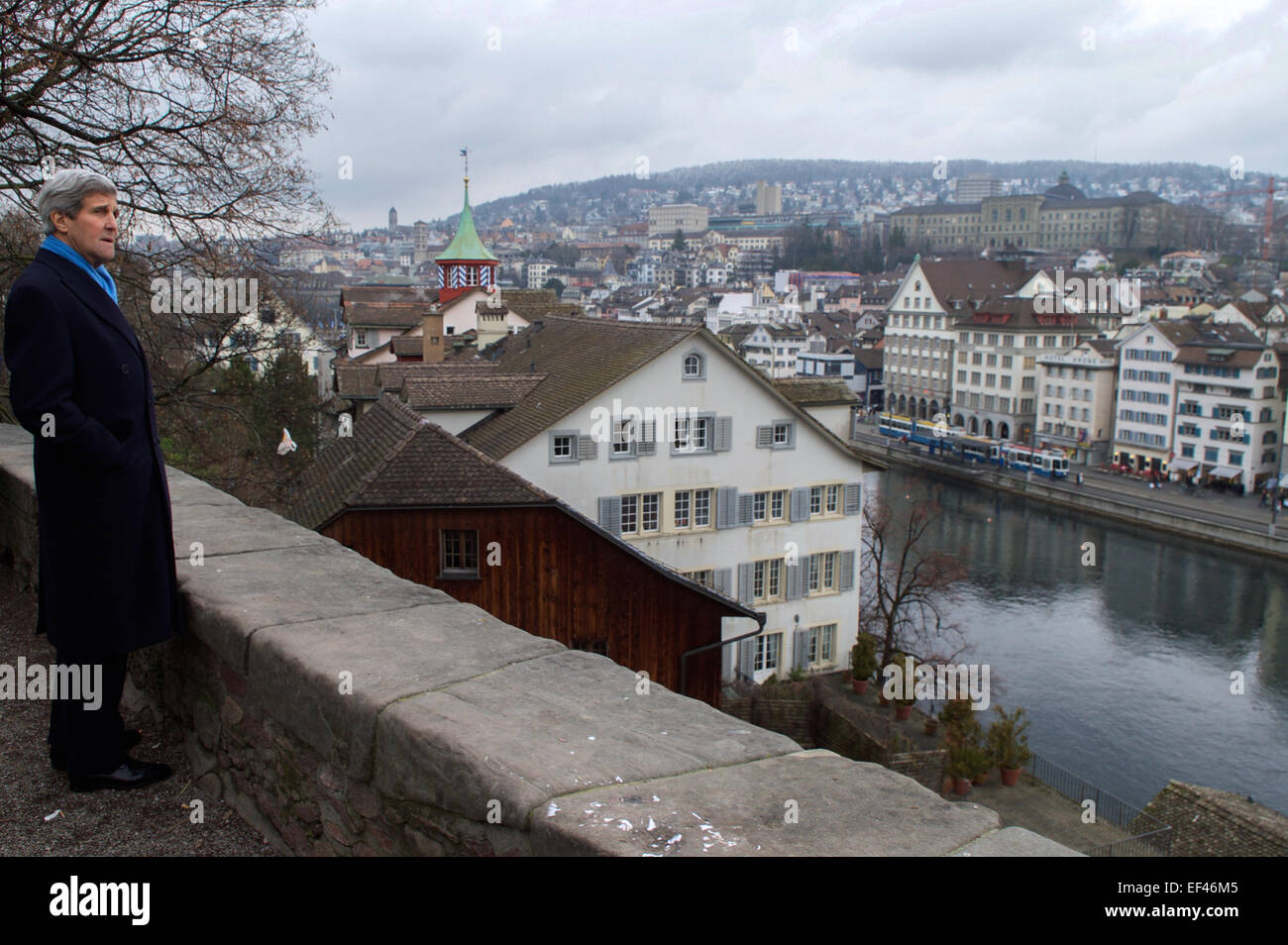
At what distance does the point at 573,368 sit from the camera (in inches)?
1000

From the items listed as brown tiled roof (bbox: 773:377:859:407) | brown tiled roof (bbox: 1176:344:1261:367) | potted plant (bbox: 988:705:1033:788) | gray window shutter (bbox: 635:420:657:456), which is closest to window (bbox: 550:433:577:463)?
gray window shutter (bbox: 635:420:657:456)

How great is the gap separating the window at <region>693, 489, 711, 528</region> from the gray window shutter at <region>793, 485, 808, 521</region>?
2205 millimetres

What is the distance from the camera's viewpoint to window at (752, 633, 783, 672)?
26969mm

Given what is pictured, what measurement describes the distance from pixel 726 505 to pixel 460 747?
77.1 feet

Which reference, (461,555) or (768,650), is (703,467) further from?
(461,555)

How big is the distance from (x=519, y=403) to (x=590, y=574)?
1043cm

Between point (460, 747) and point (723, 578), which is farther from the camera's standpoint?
point (723, 578)

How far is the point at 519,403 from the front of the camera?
971 inches

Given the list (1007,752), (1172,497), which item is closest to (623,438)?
(1007,752)

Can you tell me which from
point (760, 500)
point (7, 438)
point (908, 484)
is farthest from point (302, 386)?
point (908, 484)

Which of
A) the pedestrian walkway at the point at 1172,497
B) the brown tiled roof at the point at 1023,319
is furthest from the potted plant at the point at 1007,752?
the brown tiled roof at the point at 1023,319

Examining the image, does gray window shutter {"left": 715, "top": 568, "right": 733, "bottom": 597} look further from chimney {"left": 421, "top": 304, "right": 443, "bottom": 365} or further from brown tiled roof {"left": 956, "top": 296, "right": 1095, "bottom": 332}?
brown tiled roof {"left": 956, "top": 296, "right": 1095, "bottom": 332}

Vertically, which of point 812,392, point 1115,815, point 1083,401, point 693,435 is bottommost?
point 1115,815

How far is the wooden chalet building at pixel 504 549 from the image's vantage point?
45.4 feet
